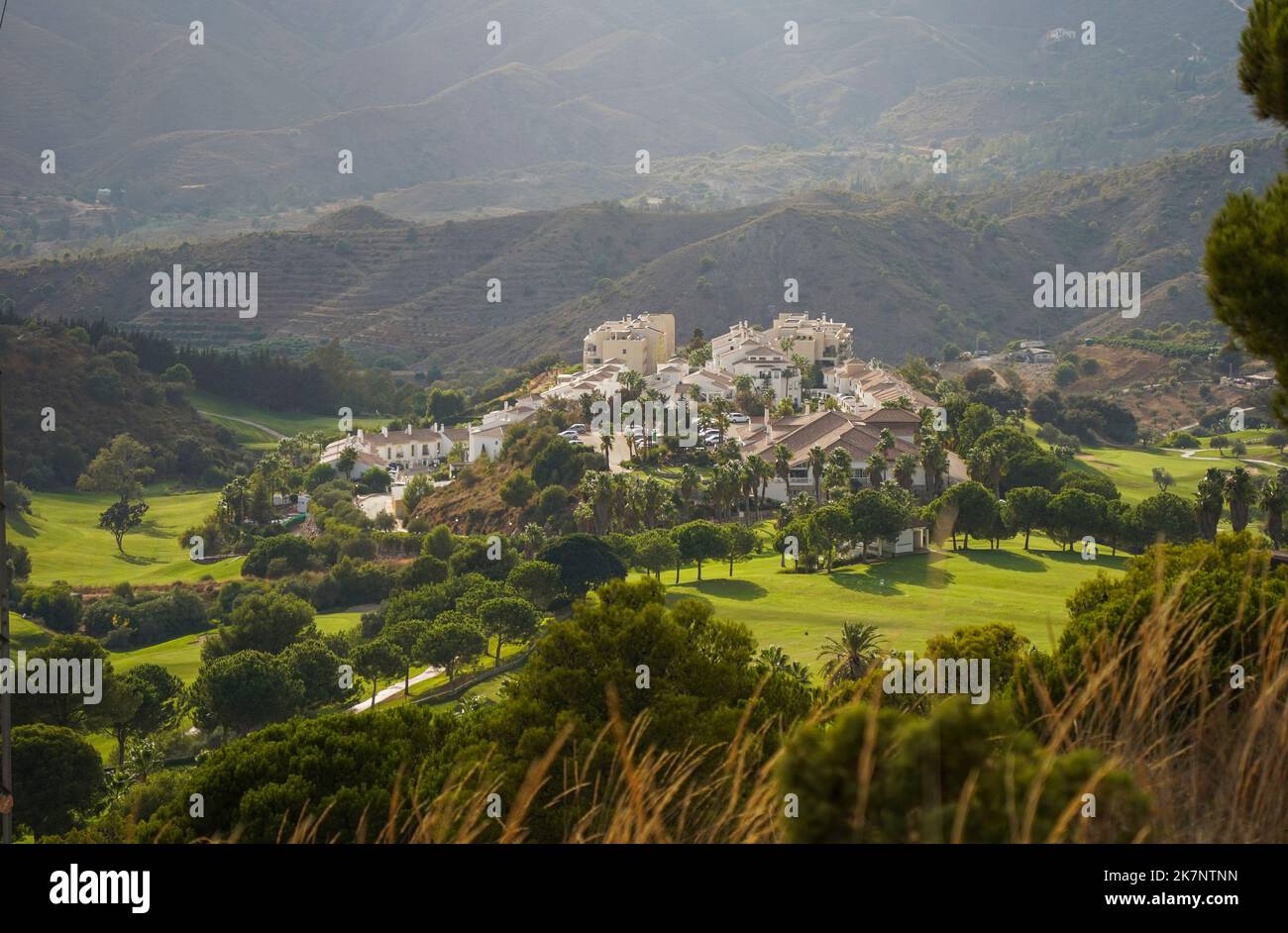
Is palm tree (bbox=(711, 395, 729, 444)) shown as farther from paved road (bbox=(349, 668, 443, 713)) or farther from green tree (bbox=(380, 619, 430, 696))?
green tree (bbox=(380, 619, 430, 696))

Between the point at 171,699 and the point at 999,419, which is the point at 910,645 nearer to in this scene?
the point at 171,699

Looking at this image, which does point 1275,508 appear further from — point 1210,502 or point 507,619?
point 507,619

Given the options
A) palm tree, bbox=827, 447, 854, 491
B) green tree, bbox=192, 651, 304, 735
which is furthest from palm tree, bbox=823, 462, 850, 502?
green tree, bbox=192, 651, 304, 735

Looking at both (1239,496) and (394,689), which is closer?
(394,689)

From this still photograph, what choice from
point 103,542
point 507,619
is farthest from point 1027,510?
point 103,542

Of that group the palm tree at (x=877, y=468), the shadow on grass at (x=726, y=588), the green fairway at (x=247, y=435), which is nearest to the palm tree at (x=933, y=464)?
the palm tree at (x=877, y=468)

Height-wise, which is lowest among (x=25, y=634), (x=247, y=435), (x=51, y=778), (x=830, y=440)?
(x=51, y=778)
